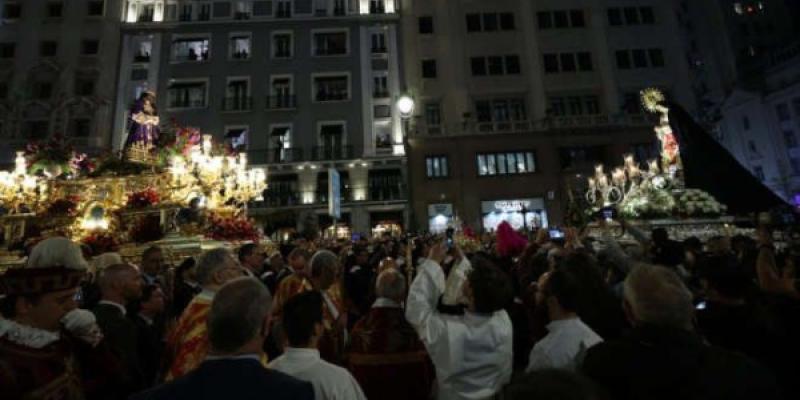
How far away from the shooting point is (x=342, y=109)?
31.4 metres

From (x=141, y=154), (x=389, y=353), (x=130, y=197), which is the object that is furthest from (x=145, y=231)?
(x=389, y=353)

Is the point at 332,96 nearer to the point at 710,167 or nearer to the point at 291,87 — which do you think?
the point at 291,87

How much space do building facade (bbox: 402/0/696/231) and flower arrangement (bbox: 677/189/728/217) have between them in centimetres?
1725

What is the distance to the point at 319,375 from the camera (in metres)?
2.20

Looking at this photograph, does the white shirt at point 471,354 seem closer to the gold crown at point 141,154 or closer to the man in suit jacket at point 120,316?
the man in suit jacket at point 120,316

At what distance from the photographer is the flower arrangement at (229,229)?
388 inches

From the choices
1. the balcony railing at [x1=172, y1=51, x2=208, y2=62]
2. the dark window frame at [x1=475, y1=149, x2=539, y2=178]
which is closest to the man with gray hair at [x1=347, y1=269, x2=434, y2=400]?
the dark window frame at [x1=475, y1=149, x2=539, y2=178]

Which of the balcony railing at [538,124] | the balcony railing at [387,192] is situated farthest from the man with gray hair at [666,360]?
the balcony railing at [538,124]

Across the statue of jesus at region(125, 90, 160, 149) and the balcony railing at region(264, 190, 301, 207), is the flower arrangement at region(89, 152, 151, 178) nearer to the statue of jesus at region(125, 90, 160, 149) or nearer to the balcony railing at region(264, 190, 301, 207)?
the statue of jesus at region(125, 90, 160, 149)

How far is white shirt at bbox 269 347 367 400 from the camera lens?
85.4 inches

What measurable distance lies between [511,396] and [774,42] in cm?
7449

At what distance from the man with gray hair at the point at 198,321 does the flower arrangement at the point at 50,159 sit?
11.8m

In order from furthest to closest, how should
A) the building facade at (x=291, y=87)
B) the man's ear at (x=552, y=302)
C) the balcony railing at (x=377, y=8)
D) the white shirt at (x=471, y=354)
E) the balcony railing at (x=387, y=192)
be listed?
the balcony railing at (x=377, y=8), the building facade at (x=291, y=87), the balcony railing at (x=387, y=192), the white shirt at (x=471, y=354), the man's ear at (x=552, y=302)

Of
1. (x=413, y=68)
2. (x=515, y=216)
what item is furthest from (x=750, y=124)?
(x=413, y=68)
